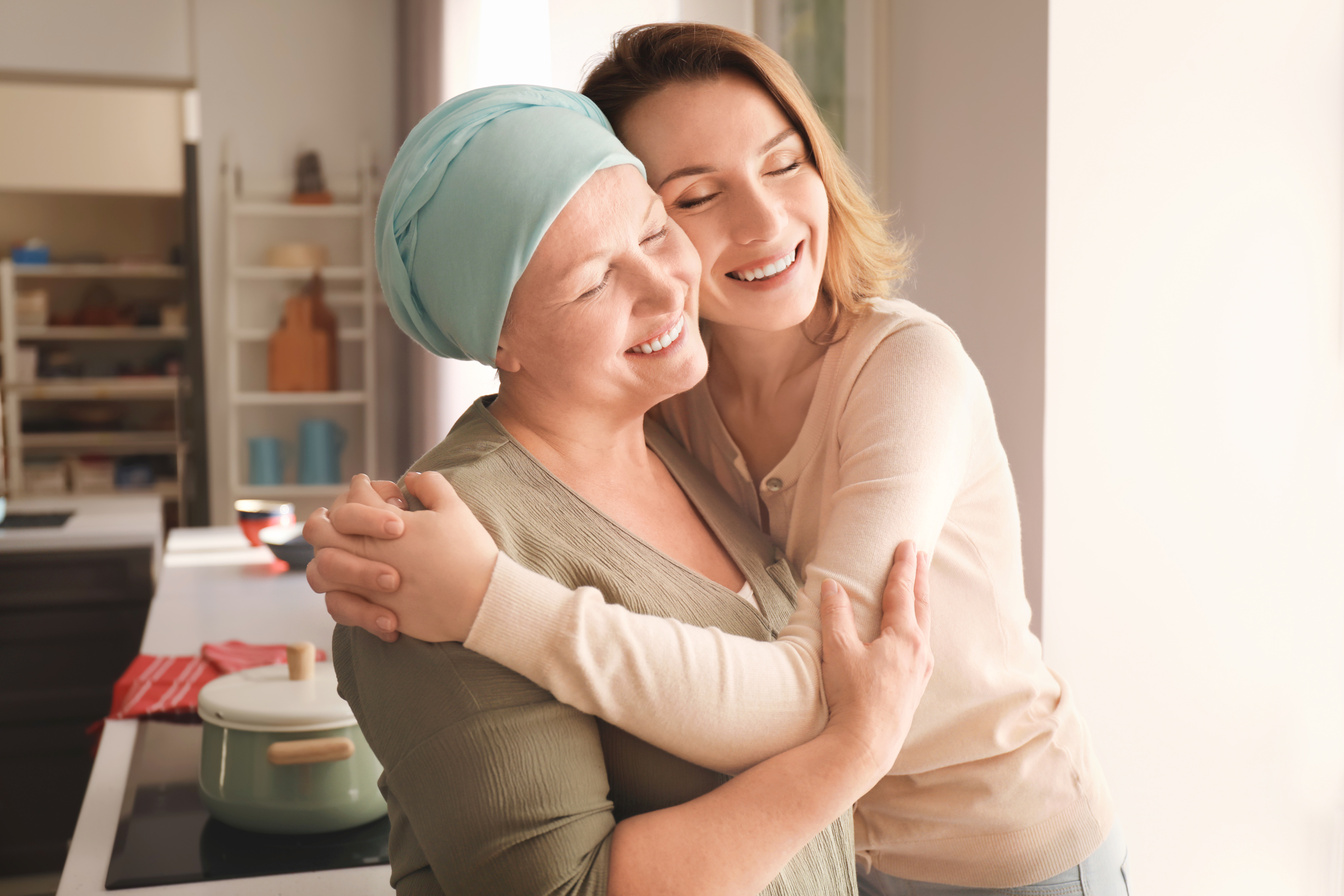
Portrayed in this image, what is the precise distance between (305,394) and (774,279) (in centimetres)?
445

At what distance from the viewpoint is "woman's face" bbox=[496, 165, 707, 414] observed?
951 millimetres

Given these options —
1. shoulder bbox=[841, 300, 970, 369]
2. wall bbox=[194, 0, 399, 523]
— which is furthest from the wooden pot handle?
wall bbox=[194, 0, 399, 523]

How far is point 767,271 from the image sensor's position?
3.86ft

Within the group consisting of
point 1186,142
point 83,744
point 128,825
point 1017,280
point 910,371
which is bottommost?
point 83,744

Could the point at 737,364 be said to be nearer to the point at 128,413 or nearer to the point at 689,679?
the point at 689,679

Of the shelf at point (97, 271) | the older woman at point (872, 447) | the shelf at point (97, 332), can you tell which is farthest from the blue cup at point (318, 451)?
the older woman at point (872, 447)

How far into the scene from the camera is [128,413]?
6645 millimetres

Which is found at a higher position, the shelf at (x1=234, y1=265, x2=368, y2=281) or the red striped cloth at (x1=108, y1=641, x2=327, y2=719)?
the shelf at (x1=234, y1=265, x2=368, y2=281)

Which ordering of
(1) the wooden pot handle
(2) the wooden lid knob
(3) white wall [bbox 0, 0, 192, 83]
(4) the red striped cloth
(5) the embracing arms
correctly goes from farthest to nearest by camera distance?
(3) white wall [bbox 0, 0, 192, 83] → (4) the red striped cloth → (2) the wooden lid knob → (1) the wooden pot handle → (5) the embracing arms

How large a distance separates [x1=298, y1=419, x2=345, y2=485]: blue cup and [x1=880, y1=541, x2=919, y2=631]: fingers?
4.73 metres

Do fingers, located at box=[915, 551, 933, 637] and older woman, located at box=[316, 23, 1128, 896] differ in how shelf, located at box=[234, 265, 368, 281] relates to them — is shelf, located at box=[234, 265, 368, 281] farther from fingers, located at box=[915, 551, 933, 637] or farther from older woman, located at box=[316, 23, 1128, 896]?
fingers, located at box=[915, 551, 933, 637]

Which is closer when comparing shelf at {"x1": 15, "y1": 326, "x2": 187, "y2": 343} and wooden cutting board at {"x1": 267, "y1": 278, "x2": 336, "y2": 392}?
wooden cutting board at {"x1": 267, "y1": 278, "x2": 336, "y2": 392}

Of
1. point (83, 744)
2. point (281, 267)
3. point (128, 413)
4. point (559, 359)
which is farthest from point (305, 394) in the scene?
point (559, 359)

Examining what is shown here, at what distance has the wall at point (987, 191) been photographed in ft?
5.23
